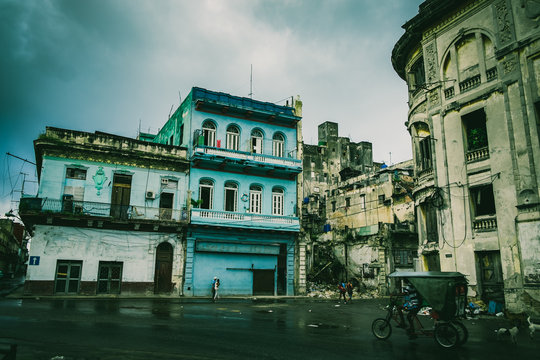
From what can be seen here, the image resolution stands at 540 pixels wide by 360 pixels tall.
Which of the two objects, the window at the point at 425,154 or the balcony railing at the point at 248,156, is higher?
the balcony railing at the point at 248,156

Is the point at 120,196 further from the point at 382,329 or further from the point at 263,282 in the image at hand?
the point at 382,329

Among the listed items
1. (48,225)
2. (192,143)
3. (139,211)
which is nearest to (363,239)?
(192,143)

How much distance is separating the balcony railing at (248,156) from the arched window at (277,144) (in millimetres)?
1210

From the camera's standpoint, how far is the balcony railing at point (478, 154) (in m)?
17.7

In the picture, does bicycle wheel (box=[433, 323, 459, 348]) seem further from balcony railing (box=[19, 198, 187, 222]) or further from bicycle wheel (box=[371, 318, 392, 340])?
balcony railing (box=[19, 198, 187, 222])

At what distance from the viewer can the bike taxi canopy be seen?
409 inches

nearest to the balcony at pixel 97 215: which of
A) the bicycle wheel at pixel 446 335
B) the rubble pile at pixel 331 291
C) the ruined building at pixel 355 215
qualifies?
the ruined building at pixel 355 215

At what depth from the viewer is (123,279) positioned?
954 inches

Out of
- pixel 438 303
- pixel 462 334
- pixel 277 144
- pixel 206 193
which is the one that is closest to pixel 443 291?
pixel 438 303

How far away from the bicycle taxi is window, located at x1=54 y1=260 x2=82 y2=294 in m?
18.9

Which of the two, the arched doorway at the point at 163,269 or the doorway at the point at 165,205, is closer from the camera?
the arched doorway at the point at 163,269

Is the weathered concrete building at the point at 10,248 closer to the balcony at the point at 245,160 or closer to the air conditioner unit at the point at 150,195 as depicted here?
the air conditioner unit at the point at 150,195

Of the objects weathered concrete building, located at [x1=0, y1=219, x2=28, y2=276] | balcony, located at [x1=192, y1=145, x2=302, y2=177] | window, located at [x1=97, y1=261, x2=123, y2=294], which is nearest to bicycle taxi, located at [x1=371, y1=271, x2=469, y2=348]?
balcony, located at [x1=192, y1=145, x2=302, y2=177]

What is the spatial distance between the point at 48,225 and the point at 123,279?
5.33 meters
